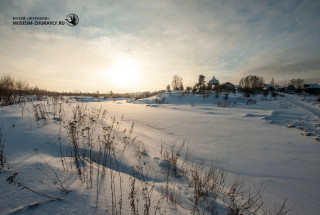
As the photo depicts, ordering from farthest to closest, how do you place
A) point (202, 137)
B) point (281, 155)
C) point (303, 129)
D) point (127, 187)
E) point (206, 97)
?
point (206, 97) < point (303, 129) < point (202, 137) < point (281, 155) < point (127, 187)

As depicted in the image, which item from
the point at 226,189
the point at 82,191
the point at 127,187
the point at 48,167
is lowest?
the point at 226,189

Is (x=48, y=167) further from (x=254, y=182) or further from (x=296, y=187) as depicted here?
(x=296, y=187)

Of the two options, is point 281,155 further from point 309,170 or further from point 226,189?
point 226,189

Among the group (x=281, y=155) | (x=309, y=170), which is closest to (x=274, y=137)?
(x=281, y=155)

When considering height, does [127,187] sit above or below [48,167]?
below

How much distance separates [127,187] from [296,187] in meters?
2.28

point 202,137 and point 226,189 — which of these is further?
point 202,137

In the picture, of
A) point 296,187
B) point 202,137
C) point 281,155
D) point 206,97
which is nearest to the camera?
point 296,187

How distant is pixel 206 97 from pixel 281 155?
13.7 meters

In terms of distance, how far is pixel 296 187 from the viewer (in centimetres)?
183

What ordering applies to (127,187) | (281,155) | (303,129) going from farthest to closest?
(303,129), (281,155), (127,187)

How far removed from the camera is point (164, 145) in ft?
10.5

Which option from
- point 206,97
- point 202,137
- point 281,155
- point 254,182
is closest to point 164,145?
point 202,137

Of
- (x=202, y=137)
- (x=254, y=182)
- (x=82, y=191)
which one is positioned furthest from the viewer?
(x=202, y=137)
